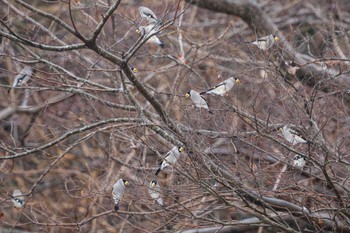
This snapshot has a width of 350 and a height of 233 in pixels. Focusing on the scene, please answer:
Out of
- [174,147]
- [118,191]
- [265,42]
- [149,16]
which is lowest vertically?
[118,191]

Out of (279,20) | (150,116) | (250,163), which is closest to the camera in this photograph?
(250,163)

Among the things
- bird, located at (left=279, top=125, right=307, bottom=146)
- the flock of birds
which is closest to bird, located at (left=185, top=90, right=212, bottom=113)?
the flock of birds

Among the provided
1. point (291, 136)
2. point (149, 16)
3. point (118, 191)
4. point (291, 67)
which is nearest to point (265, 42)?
point (291, 67)

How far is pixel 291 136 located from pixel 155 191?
1.19 metres

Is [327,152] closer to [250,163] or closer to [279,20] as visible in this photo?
[250,163]

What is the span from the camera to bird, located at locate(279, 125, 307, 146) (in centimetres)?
562

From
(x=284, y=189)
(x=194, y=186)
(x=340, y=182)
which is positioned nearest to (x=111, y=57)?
(x=194, y=186)

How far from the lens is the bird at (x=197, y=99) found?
19.5 ft

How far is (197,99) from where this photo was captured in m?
6.29

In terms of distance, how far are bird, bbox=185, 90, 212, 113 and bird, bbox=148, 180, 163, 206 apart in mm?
764

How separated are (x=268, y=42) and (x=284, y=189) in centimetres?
179

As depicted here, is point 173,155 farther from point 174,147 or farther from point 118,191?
point 118,191

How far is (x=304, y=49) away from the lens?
10.0m

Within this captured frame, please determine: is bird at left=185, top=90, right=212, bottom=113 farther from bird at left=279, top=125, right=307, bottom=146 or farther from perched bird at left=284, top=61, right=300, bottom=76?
perched bird at left=284, top=61, right=300, bottom=76
